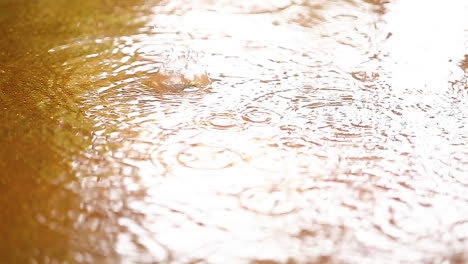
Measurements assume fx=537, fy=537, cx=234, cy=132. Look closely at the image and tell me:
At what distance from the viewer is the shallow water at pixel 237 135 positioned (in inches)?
32.5

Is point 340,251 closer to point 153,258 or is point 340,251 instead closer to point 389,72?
point 153,258

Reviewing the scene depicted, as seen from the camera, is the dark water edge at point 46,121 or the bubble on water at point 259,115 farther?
the bubble on water at point 259,115

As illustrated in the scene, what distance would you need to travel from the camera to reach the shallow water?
825 millimetres

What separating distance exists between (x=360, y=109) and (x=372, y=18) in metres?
0.61

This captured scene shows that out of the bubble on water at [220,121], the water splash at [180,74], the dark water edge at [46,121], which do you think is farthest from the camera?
the water splash at [180,74]

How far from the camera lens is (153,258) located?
2.57 feet

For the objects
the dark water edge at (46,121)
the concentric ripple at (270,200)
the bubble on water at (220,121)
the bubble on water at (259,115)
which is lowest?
the concentric ripple at (270,200)

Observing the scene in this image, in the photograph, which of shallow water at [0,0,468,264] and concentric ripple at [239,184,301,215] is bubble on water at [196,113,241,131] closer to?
shallow water at [0,0,468,264]

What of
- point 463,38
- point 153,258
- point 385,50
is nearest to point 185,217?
point 153,258

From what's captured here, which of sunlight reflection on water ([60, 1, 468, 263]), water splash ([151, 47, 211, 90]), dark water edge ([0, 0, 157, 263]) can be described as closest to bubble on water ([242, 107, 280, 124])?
sunlight reflection on water ([60, 1, 468, 263])

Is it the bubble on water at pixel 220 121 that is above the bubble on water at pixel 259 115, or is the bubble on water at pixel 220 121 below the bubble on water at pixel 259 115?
above

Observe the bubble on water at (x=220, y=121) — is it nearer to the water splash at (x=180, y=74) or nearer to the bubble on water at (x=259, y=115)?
the bubble on water at (x=259, y=115)

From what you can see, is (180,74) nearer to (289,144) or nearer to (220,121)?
(220,121)

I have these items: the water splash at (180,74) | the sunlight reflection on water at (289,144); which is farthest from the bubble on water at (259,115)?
the water splash at (180,74)
